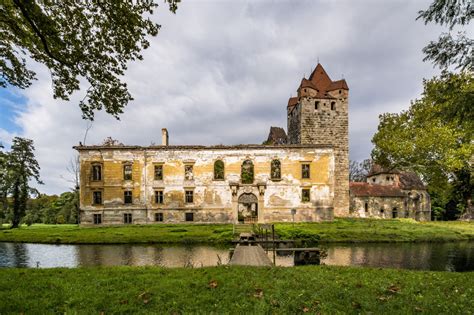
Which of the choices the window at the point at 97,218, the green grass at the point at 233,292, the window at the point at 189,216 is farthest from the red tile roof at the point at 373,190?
the green grass at the point at 233,292

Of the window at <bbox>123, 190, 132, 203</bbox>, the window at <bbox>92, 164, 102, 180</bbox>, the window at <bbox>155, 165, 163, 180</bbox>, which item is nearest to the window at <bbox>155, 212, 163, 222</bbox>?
the window at <bbox>123, 190, 132, 203</bbox>

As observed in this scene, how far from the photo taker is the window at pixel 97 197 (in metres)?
31.2

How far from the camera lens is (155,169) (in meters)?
31.8

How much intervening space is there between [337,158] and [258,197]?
43.7ft

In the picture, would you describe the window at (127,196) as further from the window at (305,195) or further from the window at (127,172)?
the window at (305,195)

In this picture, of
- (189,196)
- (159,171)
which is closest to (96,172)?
(159,171)

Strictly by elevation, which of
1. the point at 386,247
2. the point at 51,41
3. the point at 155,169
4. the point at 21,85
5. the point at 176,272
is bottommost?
the point at 386,247

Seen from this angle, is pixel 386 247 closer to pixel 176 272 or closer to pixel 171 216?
pixel 176 272

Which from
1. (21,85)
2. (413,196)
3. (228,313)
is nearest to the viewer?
(228,313)

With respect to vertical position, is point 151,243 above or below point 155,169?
below

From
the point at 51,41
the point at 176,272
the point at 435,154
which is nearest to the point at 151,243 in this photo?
the point at 176,272

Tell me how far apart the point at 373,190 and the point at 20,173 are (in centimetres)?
5161

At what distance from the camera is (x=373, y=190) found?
1791 inches

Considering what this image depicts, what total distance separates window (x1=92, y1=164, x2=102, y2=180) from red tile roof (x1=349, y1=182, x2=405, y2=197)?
3733cm
